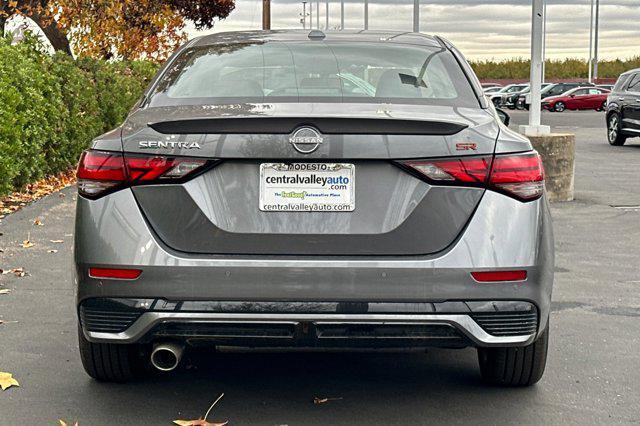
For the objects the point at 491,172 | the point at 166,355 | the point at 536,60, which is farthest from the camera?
the point at 536,60

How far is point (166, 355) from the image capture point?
4.83 meters

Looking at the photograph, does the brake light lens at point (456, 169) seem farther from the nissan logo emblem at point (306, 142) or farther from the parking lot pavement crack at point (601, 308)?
the parking lot pavement crack at point (601, 308)

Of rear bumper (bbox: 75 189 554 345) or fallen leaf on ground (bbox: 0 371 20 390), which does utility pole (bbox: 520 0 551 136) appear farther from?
rear bumper (bbox: 75 189 554 345)

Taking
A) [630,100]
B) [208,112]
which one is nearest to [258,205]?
[208,112]

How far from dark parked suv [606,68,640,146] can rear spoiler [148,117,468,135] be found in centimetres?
2167

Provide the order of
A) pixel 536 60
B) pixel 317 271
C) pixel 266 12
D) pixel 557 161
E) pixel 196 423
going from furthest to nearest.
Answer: pixel 266 12
pixel 536 60
pixel 557 161
pixel 196 423
pixel 317 271

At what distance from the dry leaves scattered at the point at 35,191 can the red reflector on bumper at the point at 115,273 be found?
7.63 m

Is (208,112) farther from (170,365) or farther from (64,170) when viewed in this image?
(64,170)

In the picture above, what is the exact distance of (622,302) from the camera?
24.5 ft

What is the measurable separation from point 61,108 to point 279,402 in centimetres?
1104

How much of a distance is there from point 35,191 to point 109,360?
9.40 metres

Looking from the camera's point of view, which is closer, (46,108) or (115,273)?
(115,273)

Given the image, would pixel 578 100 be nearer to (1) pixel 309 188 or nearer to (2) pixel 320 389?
(2) pixel 320 389

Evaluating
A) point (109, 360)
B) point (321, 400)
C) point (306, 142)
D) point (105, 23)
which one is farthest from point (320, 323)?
point (105, 23)
